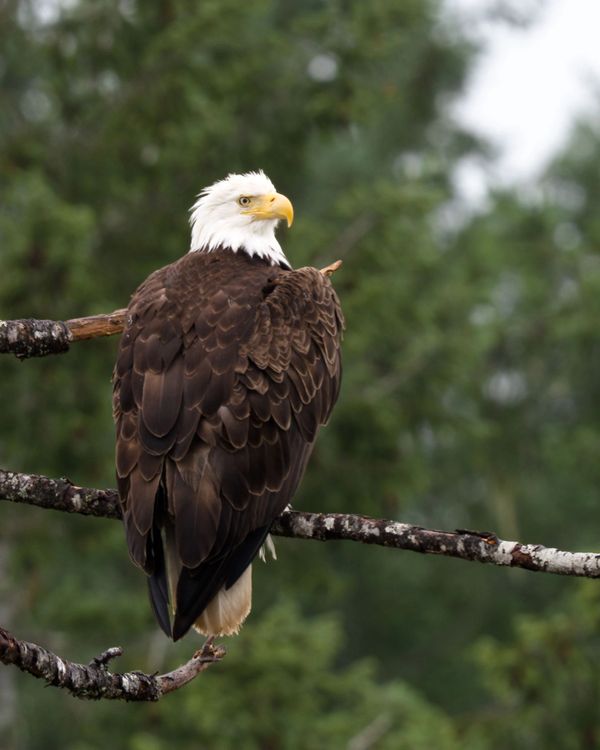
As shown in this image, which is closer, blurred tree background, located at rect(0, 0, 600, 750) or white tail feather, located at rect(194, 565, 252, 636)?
white tail feather, located at rect(194, 565, 252, 636)

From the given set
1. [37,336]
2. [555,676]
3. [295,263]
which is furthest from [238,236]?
[295,263]

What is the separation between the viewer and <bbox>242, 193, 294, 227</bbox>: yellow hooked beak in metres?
7.63

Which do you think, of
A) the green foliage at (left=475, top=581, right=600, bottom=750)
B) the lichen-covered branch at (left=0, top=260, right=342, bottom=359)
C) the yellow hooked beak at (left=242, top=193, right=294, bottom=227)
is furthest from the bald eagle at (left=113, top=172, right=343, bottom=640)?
the green foliage at (left=475, top=581, right=600, bottom=750)

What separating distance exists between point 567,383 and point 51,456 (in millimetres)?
11451

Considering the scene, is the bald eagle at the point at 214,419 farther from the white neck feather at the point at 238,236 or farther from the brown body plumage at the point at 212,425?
the white neck feather at the point at 238,236

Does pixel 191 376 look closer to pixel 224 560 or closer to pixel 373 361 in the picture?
pixel 224 560

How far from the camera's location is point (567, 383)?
22.7m

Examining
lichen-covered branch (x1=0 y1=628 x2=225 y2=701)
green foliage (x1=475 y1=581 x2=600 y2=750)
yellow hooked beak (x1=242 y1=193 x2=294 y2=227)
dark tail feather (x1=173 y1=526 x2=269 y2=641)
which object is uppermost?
yellow hooked beak (x1=242 y1=193 x2=294 y2=227)

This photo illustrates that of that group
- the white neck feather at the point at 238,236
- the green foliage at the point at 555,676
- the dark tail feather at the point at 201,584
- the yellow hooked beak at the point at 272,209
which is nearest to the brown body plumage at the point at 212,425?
the dark tail feather at the point at 201,584

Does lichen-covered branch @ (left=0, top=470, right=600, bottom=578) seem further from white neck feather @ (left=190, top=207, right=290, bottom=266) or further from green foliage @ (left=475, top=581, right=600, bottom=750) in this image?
green foliage @ (left=475, top=581, right=600, bottom=750)

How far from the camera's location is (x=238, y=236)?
755 centimetres

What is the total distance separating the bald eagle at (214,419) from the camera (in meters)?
5.70

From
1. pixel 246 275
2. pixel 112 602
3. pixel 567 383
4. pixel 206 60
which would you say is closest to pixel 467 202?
pixel 567 383

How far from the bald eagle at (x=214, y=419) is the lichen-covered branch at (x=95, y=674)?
602 millimetres
